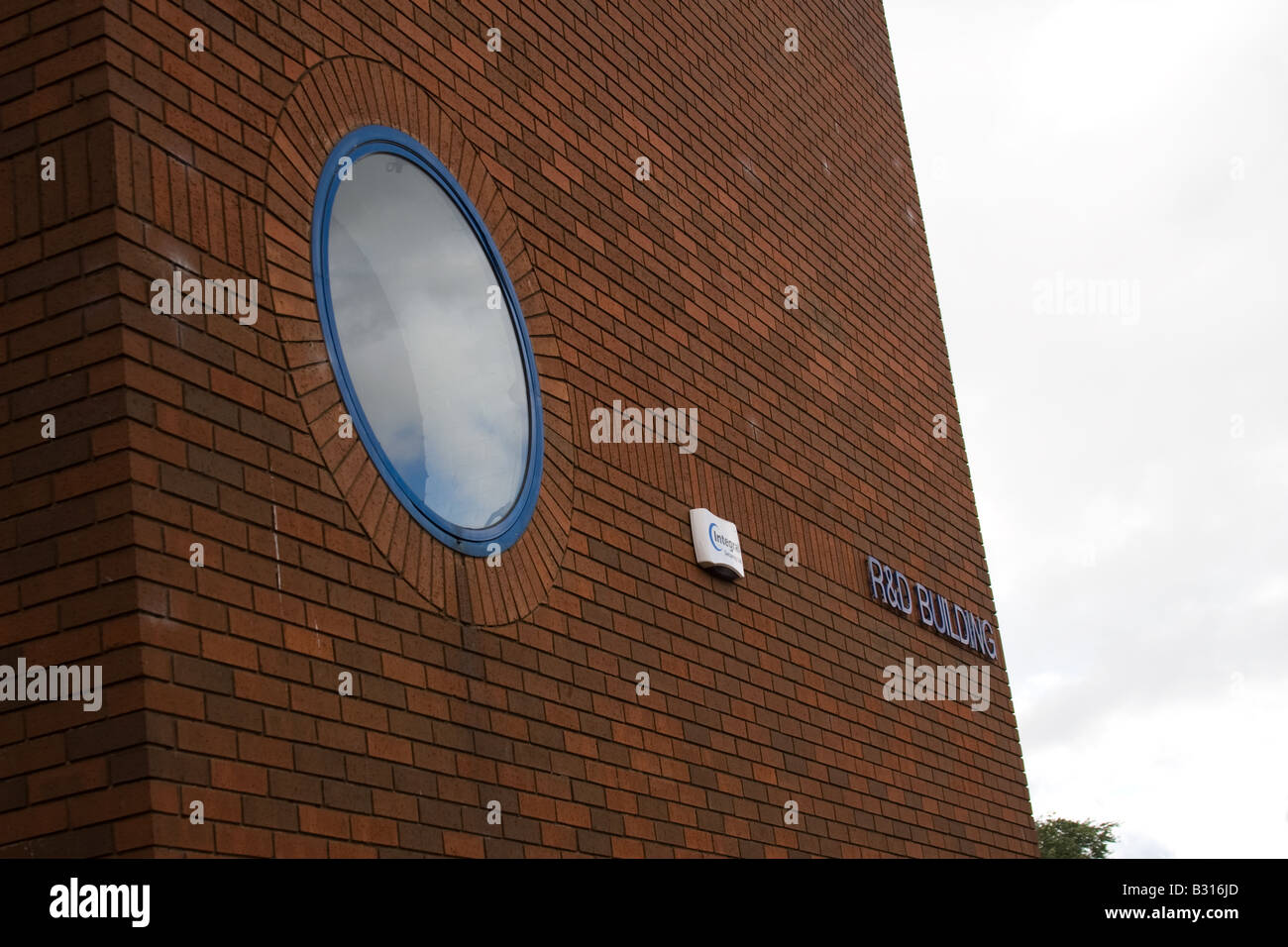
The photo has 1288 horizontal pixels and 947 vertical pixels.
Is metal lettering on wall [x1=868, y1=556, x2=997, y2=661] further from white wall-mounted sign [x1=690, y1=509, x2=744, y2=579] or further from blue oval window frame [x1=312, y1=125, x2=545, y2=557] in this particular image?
blue oval window frame [x1=312, y1=125, x2=545, y2=557]

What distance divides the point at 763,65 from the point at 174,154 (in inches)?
165

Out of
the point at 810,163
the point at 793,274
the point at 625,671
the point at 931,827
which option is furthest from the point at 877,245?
the point at 625,671

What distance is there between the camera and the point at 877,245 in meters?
8.31

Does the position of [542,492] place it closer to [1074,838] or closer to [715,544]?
[715,544]

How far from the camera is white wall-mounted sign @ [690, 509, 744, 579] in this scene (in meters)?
5.75

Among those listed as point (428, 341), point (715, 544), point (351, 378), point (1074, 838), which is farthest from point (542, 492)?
point (1074, 838)

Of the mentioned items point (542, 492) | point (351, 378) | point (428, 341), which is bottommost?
point (542, 492)

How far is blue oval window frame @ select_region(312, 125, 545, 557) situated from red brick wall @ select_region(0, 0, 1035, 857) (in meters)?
0.06

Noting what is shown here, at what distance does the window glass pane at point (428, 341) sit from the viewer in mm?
4535

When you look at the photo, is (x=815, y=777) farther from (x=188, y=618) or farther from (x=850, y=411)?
(x=188, y=618)

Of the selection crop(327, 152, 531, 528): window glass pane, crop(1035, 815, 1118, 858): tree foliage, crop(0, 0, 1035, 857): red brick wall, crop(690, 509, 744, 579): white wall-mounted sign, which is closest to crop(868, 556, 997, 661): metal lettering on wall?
crop(0, 0, 1035, 857): red brick wall

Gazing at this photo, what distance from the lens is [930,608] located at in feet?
24.8

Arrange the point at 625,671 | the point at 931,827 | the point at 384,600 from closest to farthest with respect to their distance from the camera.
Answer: the point at 384,600 < the point at 625,671 < the point at 931,827

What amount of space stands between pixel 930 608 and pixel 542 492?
10.1 ft
